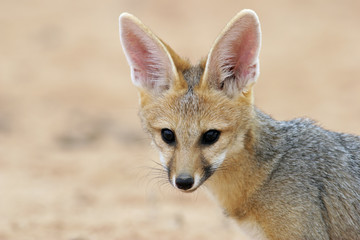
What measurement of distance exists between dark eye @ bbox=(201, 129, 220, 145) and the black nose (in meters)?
0.34

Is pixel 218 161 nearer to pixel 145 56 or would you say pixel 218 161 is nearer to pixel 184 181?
pixel 184 181

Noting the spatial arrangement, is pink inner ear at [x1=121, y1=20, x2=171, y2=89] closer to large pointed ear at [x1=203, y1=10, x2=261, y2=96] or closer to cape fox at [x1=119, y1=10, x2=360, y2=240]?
cape fox at [x1=119, y1=10, x2=360, y2=240]

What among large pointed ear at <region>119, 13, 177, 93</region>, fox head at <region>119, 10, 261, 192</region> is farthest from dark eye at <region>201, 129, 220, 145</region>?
large pointed ear at <region>119, 13, 177, 93</region>

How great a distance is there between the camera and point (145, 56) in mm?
5273

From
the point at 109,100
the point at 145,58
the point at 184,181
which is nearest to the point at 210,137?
the point at 184,181

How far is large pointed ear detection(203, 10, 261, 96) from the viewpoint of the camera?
4.85 meters

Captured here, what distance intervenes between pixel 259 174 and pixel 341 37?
10.8m

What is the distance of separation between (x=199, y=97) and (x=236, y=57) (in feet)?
1.43

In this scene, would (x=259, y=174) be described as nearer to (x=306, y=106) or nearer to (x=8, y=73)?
(x=306, y=106)

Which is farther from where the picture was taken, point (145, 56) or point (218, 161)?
point (145, 56)

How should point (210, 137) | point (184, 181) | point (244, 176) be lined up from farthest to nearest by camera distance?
point (244, 176)
point (210, 137)
point (184, 181)

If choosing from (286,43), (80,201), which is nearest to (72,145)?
(80,201)

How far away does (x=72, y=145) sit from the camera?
37.6 ft

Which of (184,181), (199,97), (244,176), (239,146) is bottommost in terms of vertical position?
(244,176)
